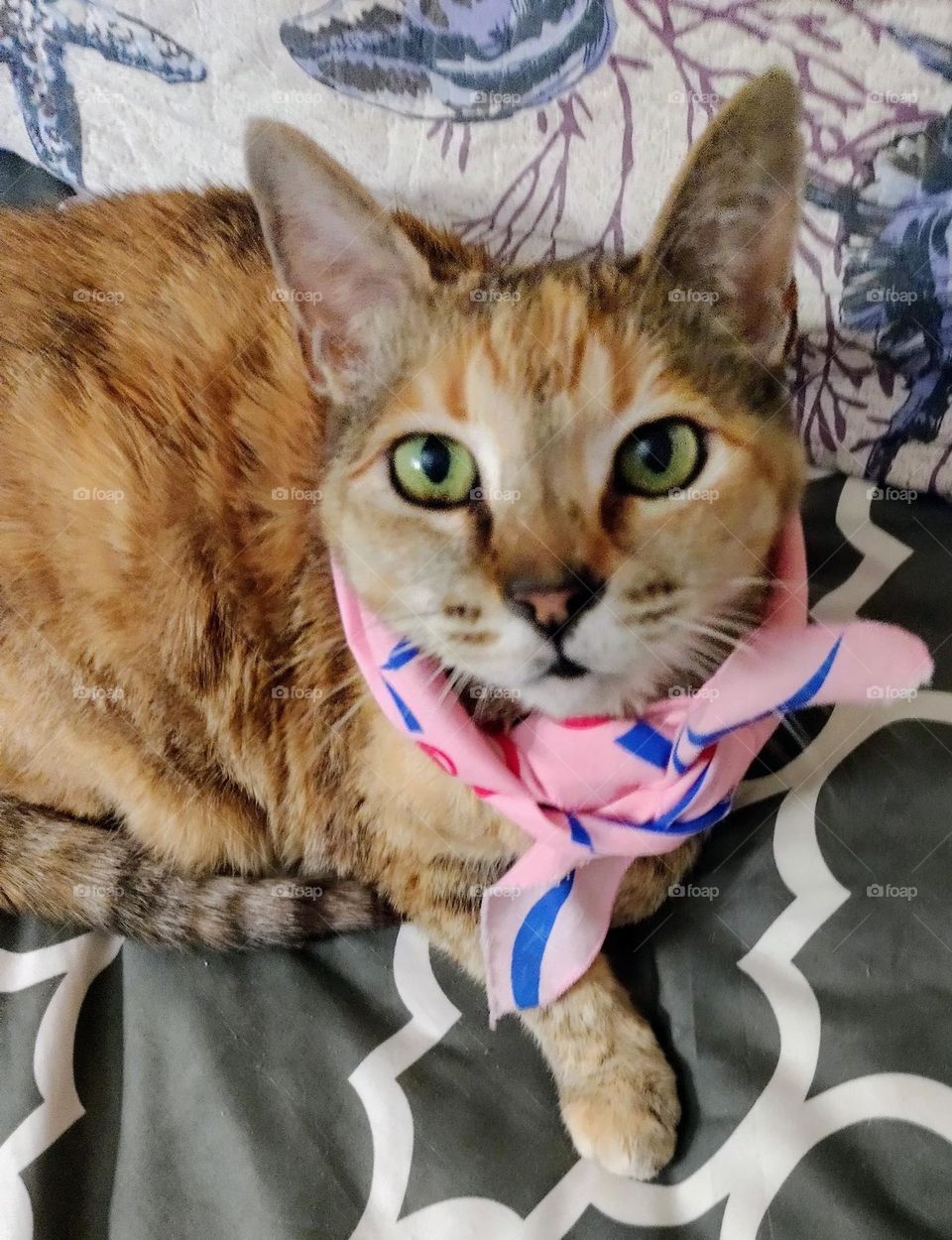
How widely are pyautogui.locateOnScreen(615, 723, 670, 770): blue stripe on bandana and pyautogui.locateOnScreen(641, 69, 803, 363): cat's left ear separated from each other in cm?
35

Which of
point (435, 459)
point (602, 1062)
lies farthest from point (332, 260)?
point (602, 1062)

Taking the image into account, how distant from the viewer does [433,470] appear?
76 centimetres

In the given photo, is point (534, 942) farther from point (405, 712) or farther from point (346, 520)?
point (346, 520)

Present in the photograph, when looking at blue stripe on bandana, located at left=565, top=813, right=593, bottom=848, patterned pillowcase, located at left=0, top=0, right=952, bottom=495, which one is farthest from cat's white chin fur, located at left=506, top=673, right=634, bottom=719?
patterned pillowcase, located at left=0, top=0, right=952, bottom=495

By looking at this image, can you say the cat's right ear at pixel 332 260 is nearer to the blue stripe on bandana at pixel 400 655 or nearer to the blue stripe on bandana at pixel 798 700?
the blue stripe on bandana at pixel 400 655

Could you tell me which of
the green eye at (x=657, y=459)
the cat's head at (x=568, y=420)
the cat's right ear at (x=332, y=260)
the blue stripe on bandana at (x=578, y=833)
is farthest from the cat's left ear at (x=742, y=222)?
the blue stripe on bandana at (x=578, y=833)

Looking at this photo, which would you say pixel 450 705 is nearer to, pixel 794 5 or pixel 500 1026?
pixel 500 1026

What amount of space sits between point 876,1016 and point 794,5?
1081 millimetres

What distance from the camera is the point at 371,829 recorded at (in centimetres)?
100

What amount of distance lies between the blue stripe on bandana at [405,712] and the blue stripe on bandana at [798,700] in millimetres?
255

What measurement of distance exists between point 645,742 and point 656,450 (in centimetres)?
29

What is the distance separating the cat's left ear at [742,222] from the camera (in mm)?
653

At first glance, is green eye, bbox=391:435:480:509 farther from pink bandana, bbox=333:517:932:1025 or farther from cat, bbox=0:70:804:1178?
pink bandana, bbox=333:517:932:1025

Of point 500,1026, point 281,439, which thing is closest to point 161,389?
point 281,439
